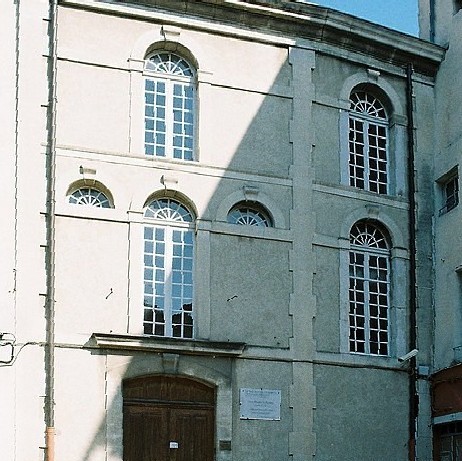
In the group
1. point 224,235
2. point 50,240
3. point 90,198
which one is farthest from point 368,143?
point 50,240

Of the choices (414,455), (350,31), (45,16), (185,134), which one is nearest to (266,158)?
(185,134)

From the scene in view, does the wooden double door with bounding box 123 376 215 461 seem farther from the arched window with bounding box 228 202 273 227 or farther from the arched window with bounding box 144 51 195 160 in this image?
the arched window with bounding box 144 51 195 160

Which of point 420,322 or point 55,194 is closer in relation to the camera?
point 55,194

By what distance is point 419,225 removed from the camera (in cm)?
2194

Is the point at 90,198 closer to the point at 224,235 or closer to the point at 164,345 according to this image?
the point at 224,235

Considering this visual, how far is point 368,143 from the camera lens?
72.1ft

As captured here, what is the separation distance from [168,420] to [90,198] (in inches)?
153

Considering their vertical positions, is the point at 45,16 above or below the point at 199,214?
above

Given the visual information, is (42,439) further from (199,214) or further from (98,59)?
(98,59)

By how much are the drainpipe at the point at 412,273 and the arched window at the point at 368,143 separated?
469 mm

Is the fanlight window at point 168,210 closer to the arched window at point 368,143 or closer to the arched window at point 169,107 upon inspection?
the arched window at point 169,107

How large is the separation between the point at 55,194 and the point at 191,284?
110 inches

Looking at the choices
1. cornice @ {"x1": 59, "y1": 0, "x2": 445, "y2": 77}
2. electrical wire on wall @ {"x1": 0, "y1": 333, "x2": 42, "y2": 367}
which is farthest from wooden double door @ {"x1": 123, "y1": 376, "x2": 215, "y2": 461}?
cornice @ {"x1": 59, "y1": 0, "x2": 445, "y2": 77}

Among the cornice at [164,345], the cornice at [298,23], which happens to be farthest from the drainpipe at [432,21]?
the cornice at [164,345]
